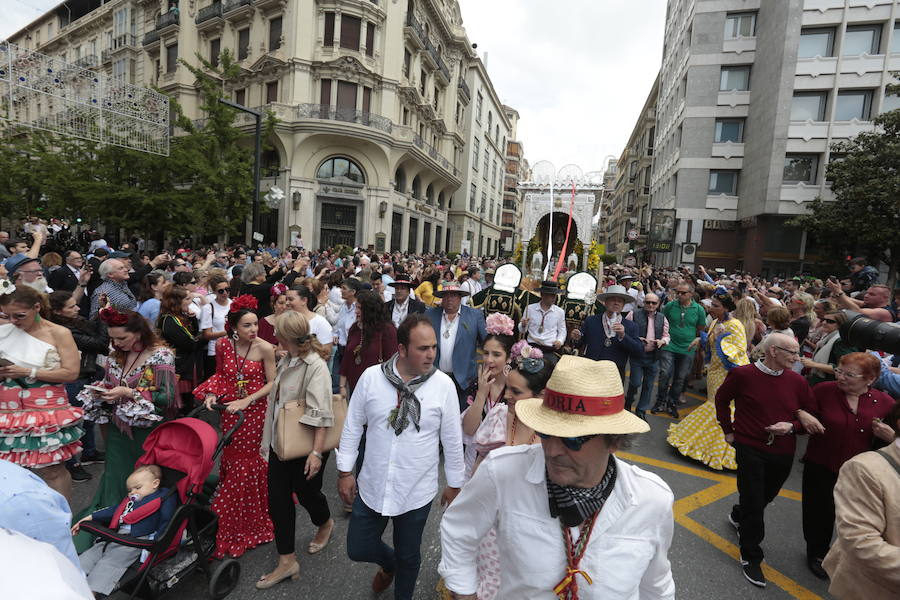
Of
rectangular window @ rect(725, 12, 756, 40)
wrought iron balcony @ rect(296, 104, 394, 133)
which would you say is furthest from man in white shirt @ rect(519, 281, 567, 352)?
rectangular window @ rect(725, 12, 756, 40)

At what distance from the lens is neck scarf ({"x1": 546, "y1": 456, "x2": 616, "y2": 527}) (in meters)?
1.49

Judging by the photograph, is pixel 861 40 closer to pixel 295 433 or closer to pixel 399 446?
pixel 399 446

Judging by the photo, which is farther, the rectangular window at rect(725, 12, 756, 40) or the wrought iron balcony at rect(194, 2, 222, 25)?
the rectangular window at rect(725, 12, 756, 40)

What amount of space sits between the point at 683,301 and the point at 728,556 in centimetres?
442

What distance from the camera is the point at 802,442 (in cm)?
613

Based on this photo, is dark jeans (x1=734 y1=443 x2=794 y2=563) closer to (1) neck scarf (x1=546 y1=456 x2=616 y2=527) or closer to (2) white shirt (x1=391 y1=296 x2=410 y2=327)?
(1) neck scarf (x1=546 y1=456 x2=616 y2=527)

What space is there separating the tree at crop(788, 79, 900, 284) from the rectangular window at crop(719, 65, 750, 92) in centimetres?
1058

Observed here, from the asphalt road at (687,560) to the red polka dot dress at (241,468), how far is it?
6.7 inches

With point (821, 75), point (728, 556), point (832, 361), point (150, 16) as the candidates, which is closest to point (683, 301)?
point (832, 361)

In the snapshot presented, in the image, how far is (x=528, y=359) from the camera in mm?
2760

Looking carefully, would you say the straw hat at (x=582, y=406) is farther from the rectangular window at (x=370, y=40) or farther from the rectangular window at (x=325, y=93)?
the rectangular window at (x=370, y=40)

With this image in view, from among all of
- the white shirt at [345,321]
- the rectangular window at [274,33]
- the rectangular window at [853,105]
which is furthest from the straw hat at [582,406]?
the rectangular window at [853,105]

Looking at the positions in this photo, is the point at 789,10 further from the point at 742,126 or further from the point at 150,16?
the point at 150,16

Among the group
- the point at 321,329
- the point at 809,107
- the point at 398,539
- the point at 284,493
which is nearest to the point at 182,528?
the point at 284,493
